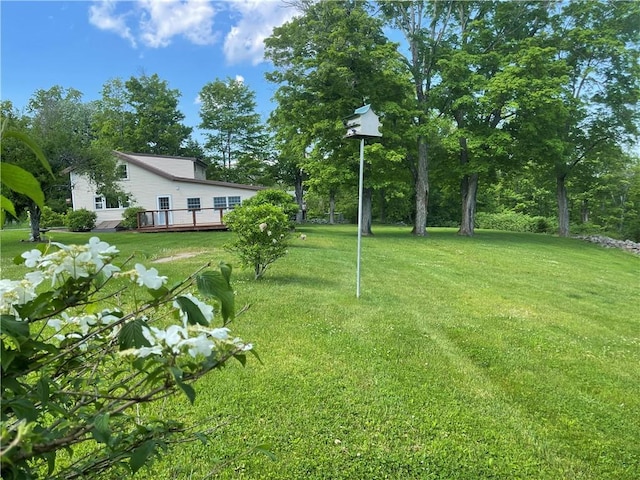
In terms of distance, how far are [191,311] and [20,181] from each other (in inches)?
14.4

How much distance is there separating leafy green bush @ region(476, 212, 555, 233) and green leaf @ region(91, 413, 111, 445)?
1190 inches

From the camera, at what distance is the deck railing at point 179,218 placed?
18.9 metres

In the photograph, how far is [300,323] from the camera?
14.4 ft

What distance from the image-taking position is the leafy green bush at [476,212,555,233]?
91.6 ft

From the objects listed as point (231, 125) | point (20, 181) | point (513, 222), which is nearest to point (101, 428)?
point (20, 181)

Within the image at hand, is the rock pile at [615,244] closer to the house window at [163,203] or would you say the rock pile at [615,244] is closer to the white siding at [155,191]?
the white siding at [155,191]

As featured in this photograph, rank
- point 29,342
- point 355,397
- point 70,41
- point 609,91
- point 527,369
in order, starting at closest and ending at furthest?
point 29,342 < point 70,41 < point 355,397 < point 527,369 < point 609,91

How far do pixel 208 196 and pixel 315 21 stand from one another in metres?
9.87

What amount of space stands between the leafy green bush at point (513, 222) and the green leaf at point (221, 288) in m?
30.1

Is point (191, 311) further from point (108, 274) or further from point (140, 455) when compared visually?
point (140, 455)

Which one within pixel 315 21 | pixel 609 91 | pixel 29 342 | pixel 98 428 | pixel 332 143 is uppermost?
pixel 315 21

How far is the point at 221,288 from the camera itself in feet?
2.72

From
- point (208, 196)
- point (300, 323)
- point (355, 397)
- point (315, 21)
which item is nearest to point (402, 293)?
point (300, 323)

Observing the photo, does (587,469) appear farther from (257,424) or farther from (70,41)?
(70,41)
